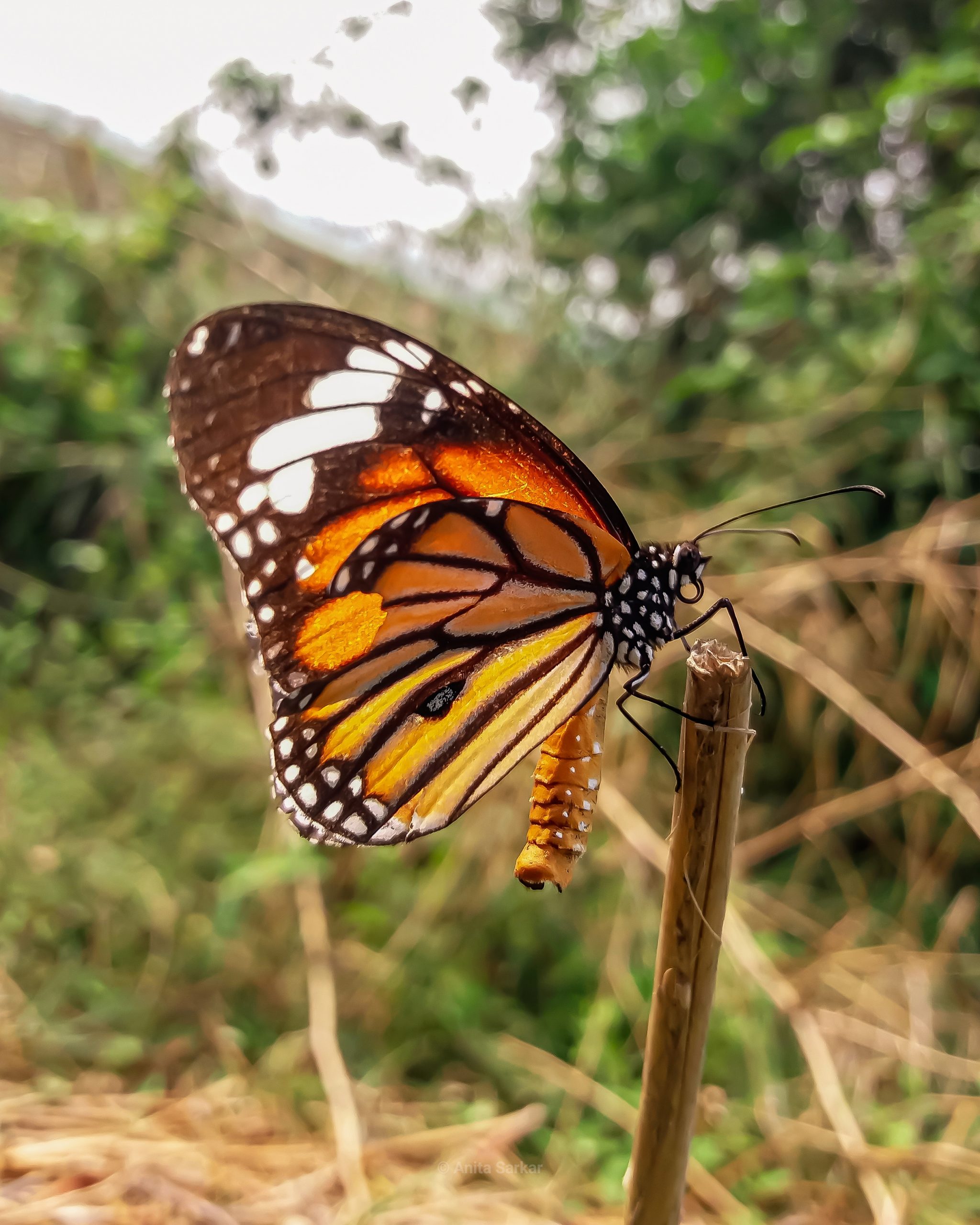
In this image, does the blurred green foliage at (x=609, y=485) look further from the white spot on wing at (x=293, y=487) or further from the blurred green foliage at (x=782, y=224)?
the white spot on wing at (x=293, y=487)

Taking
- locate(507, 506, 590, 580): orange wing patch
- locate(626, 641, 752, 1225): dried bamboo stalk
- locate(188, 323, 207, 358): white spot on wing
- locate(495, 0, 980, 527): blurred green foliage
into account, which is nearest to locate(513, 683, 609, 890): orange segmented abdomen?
locate(626, 641, 752, 1225): dried bamboo stalk

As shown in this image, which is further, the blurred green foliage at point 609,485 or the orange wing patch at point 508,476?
the blurred green foliage at point 609,485

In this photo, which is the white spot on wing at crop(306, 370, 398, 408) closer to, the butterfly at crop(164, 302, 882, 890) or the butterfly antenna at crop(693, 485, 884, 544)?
the butterfly at crop(164, 302, 882, 890)

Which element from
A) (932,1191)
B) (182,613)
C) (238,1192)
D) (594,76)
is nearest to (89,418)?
(182,613)

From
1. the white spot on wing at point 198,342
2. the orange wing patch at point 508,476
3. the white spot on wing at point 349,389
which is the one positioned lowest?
the orange wing patch at point 508,476

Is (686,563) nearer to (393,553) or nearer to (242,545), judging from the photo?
(393,553)

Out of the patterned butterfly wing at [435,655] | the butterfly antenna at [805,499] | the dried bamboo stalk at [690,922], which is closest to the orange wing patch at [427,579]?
the patterned butterfly wing at [435,655]

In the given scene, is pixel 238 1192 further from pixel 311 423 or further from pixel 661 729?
pixel 661 729
